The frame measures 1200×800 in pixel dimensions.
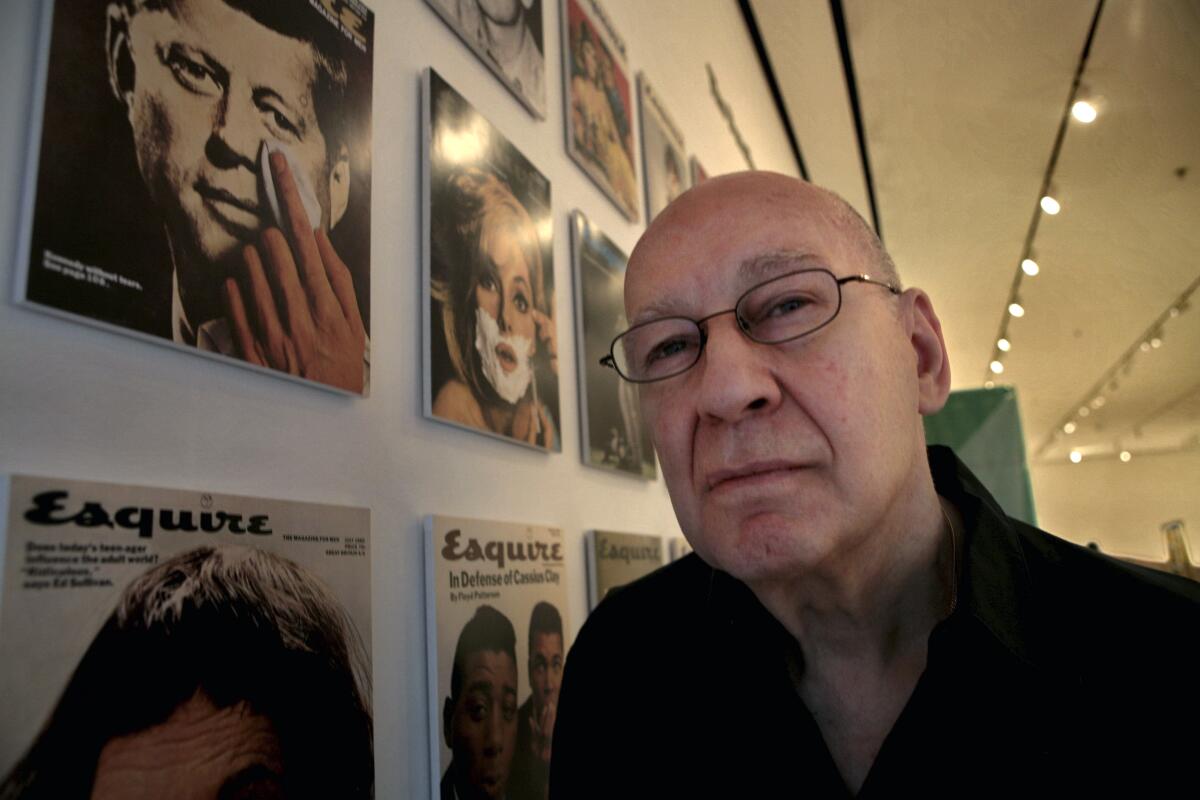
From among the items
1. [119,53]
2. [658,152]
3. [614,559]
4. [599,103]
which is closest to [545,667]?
[614,559]

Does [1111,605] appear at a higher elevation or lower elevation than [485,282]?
lower

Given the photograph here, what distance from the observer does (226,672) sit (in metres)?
0.59

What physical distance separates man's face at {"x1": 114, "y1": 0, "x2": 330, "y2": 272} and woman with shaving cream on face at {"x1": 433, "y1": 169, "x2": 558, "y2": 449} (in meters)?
0.27

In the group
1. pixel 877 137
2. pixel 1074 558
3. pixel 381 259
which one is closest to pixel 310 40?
pixel 381 259

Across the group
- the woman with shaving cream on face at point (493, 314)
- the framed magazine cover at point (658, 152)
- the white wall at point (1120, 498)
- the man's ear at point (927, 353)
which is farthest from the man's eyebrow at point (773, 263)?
the white wall at point (1120, 498)

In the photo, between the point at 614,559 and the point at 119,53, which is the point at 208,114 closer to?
the point at 119,53

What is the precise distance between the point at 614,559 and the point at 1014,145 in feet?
13.3

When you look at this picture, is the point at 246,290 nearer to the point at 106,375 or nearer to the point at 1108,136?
the point at 106,375

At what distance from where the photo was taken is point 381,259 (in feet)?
2.75

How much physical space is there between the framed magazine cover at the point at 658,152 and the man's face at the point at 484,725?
48.7 inches

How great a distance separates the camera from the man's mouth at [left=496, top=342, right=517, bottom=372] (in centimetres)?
105

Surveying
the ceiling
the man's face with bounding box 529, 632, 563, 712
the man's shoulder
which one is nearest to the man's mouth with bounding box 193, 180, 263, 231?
the man's face with bounding box 529, 632, 563, 712

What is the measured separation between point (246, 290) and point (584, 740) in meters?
0.69

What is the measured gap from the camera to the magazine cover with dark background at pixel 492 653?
2.74ft
